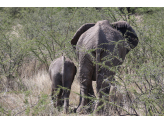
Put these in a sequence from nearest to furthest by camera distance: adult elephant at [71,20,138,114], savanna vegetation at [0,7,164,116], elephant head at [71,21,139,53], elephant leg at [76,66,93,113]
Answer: savanna vegetation at [0,7,164,116] < adult elephant at [71,20,138,114] < elephant leg at [76,66,93,113] < elephant head at [71,21,139,53]

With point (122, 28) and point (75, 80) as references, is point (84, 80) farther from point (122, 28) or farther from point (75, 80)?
point (75, 80)

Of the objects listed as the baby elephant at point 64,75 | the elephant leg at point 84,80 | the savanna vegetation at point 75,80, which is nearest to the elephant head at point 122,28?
the savanna vegetation at point 75,80

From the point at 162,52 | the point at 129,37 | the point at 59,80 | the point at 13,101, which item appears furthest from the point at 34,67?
the point at 162,52

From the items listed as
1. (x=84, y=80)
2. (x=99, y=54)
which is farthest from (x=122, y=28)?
(x=84, y=80)

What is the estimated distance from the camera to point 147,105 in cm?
269

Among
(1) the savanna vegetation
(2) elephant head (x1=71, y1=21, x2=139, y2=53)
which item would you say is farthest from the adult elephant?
(1) the savanna vegetation

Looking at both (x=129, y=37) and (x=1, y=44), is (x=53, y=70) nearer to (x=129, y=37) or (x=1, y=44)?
(x=129, y=37)

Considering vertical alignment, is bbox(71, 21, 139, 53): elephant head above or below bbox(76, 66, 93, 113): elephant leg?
above

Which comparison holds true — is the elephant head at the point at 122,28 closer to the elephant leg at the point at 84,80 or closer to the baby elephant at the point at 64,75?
the baby elephant at the point at 64,75

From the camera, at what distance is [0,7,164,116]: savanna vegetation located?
9.83 feet

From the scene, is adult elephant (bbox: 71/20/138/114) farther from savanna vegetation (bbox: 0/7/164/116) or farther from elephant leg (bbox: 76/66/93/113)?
savanna vegetation (bbox: 0/7/164/116)

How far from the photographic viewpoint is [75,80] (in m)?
5.84

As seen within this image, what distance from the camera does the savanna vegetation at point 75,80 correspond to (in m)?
3.00

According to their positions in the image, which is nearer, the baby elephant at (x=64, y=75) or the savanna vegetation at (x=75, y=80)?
the savanna vegetation at (x=75, y=80)
